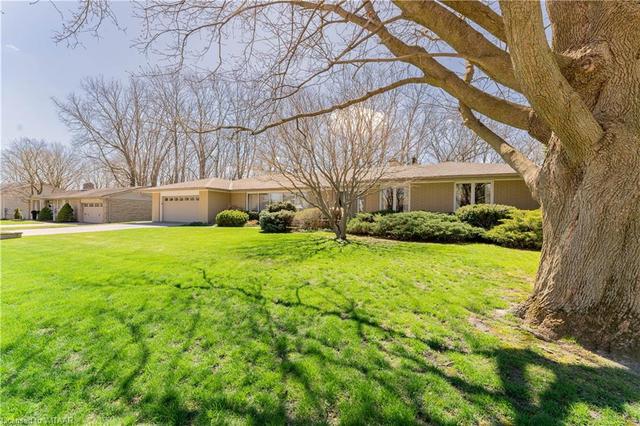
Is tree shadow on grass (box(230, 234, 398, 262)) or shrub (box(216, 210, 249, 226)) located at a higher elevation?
shrub (box(216, 210, 249, 226))

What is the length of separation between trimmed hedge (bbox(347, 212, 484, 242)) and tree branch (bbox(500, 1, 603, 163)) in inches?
306

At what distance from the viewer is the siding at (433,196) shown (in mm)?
15102

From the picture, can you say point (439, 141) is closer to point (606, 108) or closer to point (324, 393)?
point (606, 108)

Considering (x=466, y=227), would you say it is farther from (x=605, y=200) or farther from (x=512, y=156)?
(x=605, y=200)

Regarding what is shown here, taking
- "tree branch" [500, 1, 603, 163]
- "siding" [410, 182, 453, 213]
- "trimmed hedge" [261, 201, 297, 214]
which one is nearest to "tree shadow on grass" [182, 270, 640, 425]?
"tree branch" [500, 1, 603, 163]

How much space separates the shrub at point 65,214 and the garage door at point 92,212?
3.05ft

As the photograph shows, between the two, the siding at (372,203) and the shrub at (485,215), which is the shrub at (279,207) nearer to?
the siding at (372,203)

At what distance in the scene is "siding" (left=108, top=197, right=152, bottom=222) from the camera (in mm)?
24569

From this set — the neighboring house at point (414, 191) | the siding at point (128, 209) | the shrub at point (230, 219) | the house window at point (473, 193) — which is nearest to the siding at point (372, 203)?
the neighboring house at point (414, 191)

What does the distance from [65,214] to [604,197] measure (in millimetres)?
34113

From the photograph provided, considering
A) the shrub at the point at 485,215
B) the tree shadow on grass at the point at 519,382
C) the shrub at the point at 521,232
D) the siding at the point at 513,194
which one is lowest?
the tree shadow on grass at the point at 519,382

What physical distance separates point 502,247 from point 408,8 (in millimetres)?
8935

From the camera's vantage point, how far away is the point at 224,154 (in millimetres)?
33625

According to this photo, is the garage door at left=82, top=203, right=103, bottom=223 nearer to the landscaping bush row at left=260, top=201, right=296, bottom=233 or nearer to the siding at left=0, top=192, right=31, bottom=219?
the siding at left=0, top=192, right=31, bottom=219
